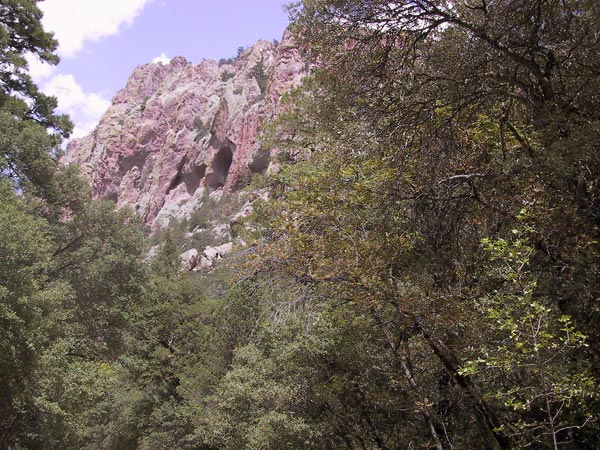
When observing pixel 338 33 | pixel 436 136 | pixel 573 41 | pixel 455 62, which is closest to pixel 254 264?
pixel 436 136

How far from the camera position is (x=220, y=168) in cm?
7556

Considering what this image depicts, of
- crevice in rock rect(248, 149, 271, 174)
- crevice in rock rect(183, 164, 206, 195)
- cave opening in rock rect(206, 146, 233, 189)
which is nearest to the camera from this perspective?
crevice in rock rect(248, 149, 271, 174)

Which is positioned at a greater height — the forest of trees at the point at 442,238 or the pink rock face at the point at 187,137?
the pink rock face at the point at 187,137

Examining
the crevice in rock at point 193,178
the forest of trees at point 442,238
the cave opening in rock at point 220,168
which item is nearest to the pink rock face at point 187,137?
the cave opening in rock at point 220,168

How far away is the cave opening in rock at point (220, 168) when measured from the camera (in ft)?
241

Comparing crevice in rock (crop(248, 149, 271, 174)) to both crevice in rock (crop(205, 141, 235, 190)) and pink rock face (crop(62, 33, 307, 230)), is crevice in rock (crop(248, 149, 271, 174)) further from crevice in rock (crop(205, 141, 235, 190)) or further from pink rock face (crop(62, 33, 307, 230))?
crevice in rock (crop(205, 141, 235, 190))

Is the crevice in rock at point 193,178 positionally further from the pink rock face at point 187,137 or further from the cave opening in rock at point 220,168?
the cave opening in rock at point 220,168

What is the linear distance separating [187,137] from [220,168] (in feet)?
63.0

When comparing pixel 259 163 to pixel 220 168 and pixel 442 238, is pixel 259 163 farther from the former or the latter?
pixel 442 238

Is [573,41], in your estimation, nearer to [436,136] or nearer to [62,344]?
[436,136]

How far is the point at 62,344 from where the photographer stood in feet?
44.7

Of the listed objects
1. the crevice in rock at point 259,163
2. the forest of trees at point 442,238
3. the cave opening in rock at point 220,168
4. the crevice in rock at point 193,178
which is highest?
the crevice in rock at point 193,178

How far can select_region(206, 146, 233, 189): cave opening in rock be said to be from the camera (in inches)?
2889

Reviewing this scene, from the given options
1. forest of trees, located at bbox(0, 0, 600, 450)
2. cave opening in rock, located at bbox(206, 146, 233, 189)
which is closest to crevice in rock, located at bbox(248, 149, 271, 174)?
cave opening in rock, located at bbox(206, 146, 233, 189)
